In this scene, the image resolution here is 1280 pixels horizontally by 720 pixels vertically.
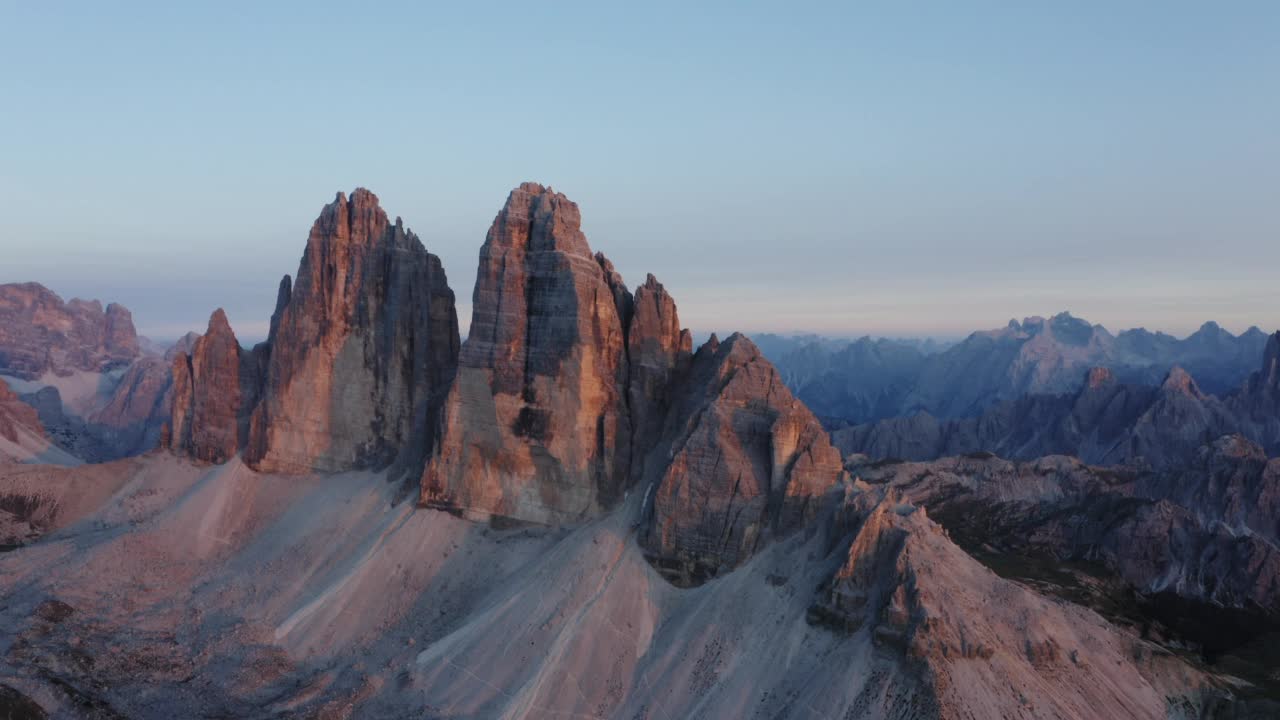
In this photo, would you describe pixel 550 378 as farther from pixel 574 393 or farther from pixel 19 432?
pixel 19 432

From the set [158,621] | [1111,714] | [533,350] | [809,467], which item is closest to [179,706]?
[158,621]

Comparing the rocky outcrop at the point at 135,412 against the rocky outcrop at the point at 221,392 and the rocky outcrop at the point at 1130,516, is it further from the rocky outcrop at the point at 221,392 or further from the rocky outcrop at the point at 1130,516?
the rocky outcrop at the point at 1130,516

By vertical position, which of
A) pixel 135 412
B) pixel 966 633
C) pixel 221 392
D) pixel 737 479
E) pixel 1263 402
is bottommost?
pixel 135 412

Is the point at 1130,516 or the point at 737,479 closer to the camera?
the point at 737,479

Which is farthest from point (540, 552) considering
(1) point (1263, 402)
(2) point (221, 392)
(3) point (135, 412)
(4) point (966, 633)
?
(1) point (1263, 402)

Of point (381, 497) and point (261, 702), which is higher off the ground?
point (381, 497)

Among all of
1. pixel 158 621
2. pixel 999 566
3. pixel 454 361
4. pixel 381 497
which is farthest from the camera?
pixel 999 566

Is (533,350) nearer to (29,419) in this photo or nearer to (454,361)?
(454,361)

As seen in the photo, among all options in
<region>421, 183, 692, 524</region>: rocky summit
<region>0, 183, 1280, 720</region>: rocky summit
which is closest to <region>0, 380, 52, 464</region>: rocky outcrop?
<region>0, 183, 1280, 720</region>: rocky summit
